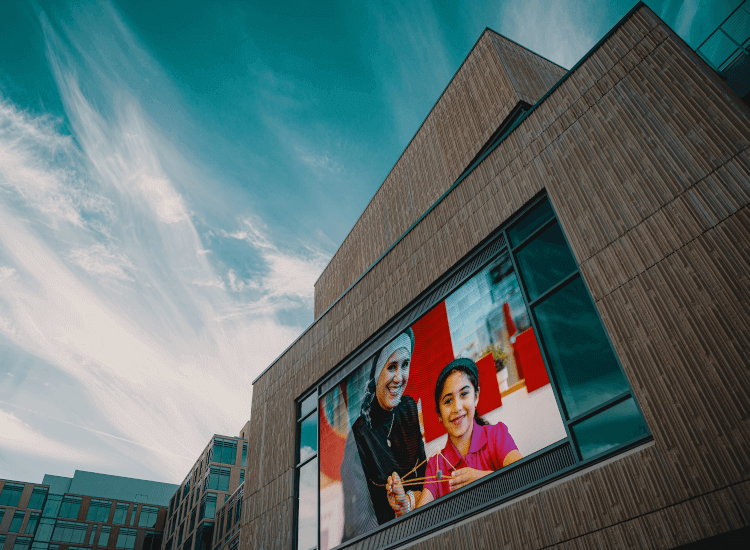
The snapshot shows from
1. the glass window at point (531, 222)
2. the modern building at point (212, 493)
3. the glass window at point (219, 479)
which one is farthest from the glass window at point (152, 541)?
the glass window at point (531, 222)

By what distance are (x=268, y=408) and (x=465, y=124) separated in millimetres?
10523

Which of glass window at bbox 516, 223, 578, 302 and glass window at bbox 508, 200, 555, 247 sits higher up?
glass window at bbox 508, 200, 555, 247

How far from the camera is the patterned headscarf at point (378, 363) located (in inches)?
420

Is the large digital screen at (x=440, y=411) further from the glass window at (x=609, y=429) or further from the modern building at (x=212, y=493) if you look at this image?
the modern building at (x=212, y=493)

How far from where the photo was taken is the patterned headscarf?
10680 mm

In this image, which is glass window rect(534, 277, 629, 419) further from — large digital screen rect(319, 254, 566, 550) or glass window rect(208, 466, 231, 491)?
glass window rect(208, 466, 231, 491)

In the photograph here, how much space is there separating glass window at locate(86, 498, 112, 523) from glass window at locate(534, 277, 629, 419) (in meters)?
65.9

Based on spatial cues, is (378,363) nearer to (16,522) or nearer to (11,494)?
(16,522)

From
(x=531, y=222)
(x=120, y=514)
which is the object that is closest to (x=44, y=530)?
(x=120, y=514)

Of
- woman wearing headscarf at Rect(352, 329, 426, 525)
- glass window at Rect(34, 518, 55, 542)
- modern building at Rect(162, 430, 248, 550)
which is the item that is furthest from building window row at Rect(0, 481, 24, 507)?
woman wearing headscarf at Rect(352, 329, 426, 525)

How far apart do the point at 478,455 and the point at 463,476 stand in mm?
482

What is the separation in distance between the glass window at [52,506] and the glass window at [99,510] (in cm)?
324

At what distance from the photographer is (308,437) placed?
13.0 m

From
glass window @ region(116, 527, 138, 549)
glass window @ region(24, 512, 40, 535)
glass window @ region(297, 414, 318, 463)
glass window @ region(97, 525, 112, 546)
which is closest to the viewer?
glass window @ region(297, 414, 318, 463)
